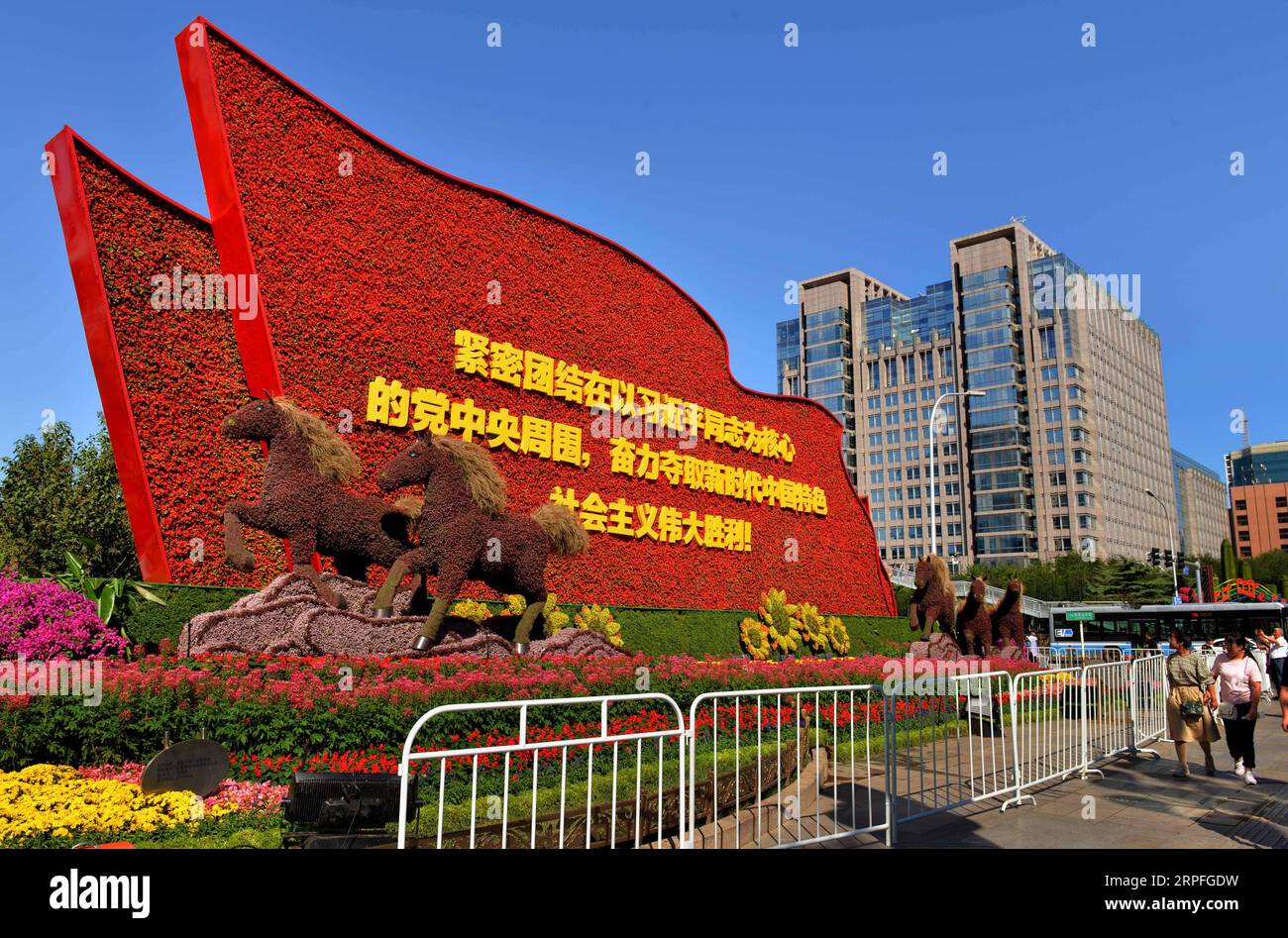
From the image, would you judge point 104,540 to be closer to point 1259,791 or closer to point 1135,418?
point 1259,791

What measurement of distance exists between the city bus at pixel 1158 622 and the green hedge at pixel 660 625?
739 cm

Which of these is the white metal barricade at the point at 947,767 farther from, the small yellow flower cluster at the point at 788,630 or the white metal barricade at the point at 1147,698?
the small yellow flower cluster at the point at 788,630

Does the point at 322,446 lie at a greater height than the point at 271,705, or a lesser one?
greater

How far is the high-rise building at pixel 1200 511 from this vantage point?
141750 mm

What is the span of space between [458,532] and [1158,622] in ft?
127

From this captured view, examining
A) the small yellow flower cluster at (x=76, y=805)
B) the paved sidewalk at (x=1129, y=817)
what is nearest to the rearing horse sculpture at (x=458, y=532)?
the small yellow flower cluster at (x=76, y=805)

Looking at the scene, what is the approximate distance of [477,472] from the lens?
10.7 m

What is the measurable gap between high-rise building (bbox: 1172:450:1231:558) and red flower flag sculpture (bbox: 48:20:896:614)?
142003 millimetres

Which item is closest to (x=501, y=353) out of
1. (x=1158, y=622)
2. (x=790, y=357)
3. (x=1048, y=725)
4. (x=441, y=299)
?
(x=441, y=299)

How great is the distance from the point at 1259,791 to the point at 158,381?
14.2 metres

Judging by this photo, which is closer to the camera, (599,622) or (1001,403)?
(599,622)

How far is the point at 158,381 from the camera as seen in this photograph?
11727 mm

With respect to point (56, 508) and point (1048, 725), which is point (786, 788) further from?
point (56, 508)
